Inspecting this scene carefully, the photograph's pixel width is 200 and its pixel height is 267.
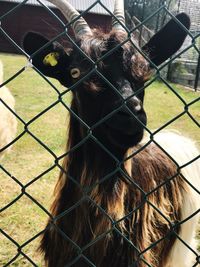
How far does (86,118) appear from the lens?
106 inches

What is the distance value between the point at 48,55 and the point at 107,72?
1.22 feet

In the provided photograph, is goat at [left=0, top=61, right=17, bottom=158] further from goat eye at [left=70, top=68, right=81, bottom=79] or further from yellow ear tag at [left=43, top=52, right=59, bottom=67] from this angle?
yellow ear tag at [left=43, top=52, right=59, bottom=67]

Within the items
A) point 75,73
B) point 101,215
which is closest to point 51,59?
point 75,73

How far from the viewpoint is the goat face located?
242cm

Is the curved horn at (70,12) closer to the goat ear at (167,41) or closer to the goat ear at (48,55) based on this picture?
the goat ear at (48,55)

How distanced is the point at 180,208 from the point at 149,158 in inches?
21.6

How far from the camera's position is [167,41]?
9.48 feet

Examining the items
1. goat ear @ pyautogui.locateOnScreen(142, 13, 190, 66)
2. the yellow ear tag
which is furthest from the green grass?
the yellow ear tag

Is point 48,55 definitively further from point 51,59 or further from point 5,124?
point 5,124

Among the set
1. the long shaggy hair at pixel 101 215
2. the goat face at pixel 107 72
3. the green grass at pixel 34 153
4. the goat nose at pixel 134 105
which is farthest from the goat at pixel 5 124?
the goat nose at pixel 134 105

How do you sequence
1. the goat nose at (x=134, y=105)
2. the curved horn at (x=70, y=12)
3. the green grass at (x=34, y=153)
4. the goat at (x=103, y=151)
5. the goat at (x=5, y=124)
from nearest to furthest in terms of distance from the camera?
the goat nose at (x=134, y=105)
the goat at (x=103, y=151)
the curved horn at (x=70, y=12)
the green grass at (x=34, y=153)
the goat at (x=5, y=124)

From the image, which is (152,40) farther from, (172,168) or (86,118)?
(172,168)

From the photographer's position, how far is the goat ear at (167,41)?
2766mm

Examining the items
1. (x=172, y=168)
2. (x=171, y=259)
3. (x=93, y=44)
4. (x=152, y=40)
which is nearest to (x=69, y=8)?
(x=93, y=44)
